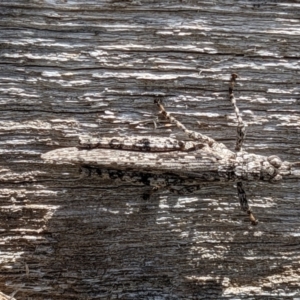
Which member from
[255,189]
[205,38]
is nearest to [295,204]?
[255,189]

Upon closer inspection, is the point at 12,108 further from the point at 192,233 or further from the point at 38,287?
the point at 192,233

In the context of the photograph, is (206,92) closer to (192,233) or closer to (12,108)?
(192,233)

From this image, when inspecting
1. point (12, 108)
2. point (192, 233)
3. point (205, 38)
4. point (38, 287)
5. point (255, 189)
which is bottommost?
point (38, 287)

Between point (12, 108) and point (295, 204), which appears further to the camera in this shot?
point (295, 204)

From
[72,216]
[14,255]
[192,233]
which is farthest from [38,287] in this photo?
[192,233]

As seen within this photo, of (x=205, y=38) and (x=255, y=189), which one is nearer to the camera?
(x=205, y=38)

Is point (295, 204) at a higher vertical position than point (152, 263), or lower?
higher
